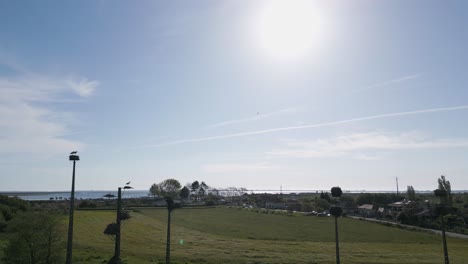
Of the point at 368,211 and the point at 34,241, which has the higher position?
the point at 34,241

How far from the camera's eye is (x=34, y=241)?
2848 centimetres

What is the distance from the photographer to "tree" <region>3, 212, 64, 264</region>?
91.0 feet

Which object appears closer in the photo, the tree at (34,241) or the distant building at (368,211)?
the tree at (34,241)

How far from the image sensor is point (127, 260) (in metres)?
37.9

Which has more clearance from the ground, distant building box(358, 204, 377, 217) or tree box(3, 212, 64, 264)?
tree box(3, 212, 64, 264)

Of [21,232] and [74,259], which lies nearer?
[21,232]

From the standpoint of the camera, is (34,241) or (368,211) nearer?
(34,241)

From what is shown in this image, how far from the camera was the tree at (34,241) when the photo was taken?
91.0 feet

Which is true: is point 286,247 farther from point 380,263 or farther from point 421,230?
point 421,230

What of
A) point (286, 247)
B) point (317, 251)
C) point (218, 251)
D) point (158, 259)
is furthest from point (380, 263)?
point (158, 259)

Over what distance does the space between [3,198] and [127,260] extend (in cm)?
5174

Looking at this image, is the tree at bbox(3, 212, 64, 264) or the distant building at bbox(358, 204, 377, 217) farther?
the distant building at bbox(358, 204, 377, 217)

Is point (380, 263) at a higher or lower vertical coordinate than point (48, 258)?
lower

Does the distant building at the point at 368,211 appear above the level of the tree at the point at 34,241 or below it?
below
